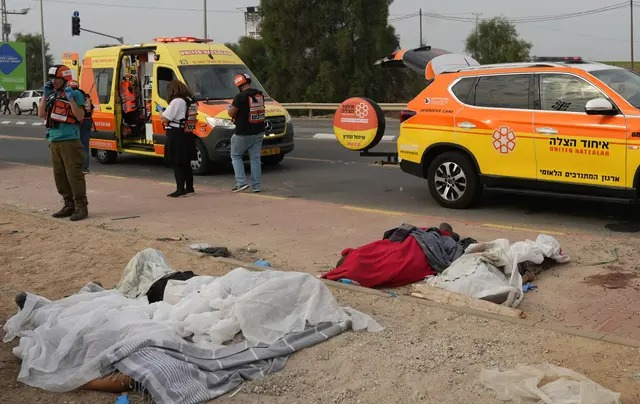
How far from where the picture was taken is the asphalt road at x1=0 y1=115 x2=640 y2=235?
9.05 meters

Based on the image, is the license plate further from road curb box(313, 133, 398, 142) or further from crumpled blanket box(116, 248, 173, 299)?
crumpled blanket box(116, 248, 173, 299)

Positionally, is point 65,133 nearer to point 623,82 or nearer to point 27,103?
point 623,82

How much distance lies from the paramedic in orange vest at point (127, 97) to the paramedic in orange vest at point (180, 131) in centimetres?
425

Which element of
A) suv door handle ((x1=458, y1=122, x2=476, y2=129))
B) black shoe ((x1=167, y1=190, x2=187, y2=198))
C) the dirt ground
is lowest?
the dirt ground

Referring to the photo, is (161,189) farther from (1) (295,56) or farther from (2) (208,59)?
(1) (295,56)

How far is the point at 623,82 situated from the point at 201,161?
26.0 ft

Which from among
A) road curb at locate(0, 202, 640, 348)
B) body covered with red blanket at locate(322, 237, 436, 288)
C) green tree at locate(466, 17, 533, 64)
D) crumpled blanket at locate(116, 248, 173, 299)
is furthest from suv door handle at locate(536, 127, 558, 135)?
green tree at locate(466, 17, 533, 64)

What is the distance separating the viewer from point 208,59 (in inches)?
565

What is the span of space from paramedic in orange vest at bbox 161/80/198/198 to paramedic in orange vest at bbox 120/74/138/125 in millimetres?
4253

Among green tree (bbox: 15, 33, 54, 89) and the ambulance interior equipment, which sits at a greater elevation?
green tree (bbox: 15, 33, 54, 89)

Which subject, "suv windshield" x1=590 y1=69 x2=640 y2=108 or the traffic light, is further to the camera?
the traffic light

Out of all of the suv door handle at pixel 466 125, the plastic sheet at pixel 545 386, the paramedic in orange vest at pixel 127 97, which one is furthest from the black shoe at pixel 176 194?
the plastic sheet at pixel 545 386

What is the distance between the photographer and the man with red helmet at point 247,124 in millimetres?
11219

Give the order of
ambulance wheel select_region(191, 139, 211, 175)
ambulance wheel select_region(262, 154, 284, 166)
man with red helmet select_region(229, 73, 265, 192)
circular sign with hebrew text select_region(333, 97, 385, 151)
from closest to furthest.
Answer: circular sign with hebrew text select_region(333, 97, 385, 151), man with red helmet select_region(229, 73, 265, 192), ambulance wheel select_region(191, 139, 211, 175), ambulance wheel select_region(262, 154, 284, 166)
